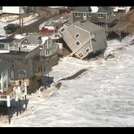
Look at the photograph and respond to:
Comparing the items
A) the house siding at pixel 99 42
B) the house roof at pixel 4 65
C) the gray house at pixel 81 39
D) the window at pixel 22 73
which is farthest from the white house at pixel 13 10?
the house roof at pixel 4 65

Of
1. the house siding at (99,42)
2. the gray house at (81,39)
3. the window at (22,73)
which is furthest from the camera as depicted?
the house siding at (99,42)

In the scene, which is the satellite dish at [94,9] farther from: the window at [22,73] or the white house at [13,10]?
the window at [22,73]

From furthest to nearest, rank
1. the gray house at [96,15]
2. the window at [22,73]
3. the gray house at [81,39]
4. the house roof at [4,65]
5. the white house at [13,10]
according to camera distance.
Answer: the white house at [13,10] < the gray house at [96,15] < the gray house at [81,39] < the window at [22,73] < the house roof at [4,65]

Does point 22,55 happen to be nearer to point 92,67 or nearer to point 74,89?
point 74,89

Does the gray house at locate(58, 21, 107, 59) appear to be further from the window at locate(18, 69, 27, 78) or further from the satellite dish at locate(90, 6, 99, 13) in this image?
the window at locate(18, 69, 27, 78)

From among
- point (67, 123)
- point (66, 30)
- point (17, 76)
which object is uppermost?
point (66, 30)

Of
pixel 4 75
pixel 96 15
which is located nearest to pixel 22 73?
pixel 4 75

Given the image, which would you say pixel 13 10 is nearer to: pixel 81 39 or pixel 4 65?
pixel 81 39

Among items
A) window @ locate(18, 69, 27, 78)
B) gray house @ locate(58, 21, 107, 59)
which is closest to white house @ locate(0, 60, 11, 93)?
window @ locate(18, 69, 27, 78)

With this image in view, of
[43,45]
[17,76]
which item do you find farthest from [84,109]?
[43,45]
